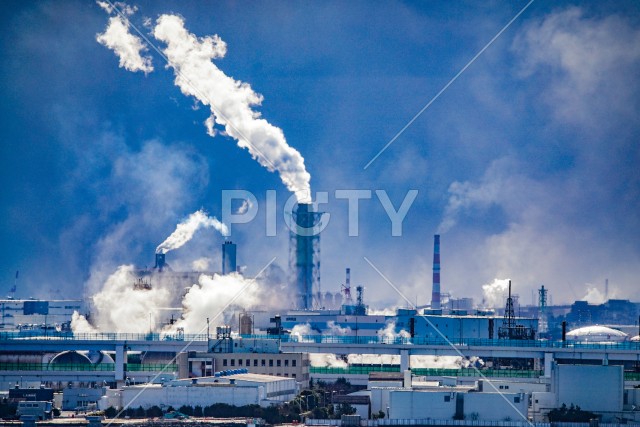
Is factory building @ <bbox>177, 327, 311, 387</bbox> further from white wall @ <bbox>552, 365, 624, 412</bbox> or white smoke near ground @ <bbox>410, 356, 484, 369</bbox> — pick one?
white smoke near ground @ <bbox>410, 356, 484, 369</bbox>

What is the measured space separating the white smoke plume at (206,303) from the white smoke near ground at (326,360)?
1988 cm

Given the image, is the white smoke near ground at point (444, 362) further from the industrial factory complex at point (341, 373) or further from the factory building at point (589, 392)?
the factory building at point (589, 392)

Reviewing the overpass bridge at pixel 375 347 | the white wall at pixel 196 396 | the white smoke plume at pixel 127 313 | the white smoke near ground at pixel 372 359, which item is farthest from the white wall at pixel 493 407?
the white smoke plume at pixel 127 313

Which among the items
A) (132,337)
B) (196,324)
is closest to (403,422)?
(132,337)

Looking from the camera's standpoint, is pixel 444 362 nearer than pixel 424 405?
Answer: No

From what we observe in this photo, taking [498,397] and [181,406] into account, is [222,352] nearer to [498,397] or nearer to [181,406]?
[181,406]

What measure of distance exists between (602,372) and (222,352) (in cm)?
3092

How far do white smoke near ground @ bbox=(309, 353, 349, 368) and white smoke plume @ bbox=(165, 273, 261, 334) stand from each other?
19878 mm

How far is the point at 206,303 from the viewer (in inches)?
7249

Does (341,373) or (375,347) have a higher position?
(375,347)

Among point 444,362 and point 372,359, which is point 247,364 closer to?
point 444,362

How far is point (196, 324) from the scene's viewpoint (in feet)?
579

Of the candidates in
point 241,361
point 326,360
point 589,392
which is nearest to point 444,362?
point 326,360

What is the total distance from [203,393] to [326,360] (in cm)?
4099
